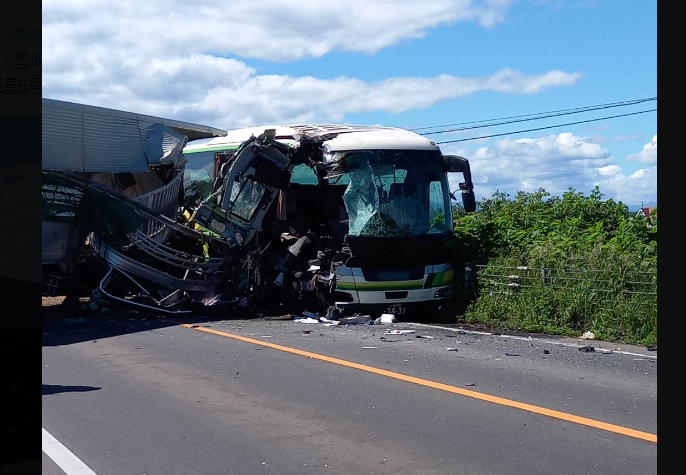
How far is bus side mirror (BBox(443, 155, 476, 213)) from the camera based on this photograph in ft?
46.2

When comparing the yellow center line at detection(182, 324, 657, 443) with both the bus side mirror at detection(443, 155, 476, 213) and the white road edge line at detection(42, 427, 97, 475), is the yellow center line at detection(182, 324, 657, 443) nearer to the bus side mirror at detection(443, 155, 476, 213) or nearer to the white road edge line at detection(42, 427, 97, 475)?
the white road edge line at detection(42, 427, 97, 475)

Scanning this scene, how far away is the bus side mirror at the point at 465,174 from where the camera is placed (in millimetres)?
14086

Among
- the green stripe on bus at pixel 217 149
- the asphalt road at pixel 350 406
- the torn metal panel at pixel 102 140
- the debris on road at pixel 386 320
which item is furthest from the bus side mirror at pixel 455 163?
the torn metal panel at pixel 102 140

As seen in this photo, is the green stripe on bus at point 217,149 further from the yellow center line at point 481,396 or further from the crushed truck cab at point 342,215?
the yellow center line at point 481,396

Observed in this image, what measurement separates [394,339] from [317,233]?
4.32m

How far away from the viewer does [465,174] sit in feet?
46.5

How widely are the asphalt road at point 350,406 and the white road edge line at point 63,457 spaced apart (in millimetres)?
65

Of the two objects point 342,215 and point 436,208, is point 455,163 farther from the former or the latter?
point 342,215

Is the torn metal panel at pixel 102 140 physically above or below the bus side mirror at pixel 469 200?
above

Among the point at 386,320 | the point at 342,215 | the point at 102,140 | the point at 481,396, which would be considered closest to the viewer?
the point at 481,396

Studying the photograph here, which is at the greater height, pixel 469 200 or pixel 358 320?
pixel 469 200

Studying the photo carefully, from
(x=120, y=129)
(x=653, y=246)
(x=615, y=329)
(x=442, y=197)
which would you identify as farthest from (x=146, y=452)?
(x=120, y=129)

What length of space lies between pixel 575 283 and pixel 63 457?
8.96 meters

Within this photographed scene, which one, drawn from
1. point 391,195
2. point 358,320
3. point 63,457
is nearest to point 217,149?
point 391,195
